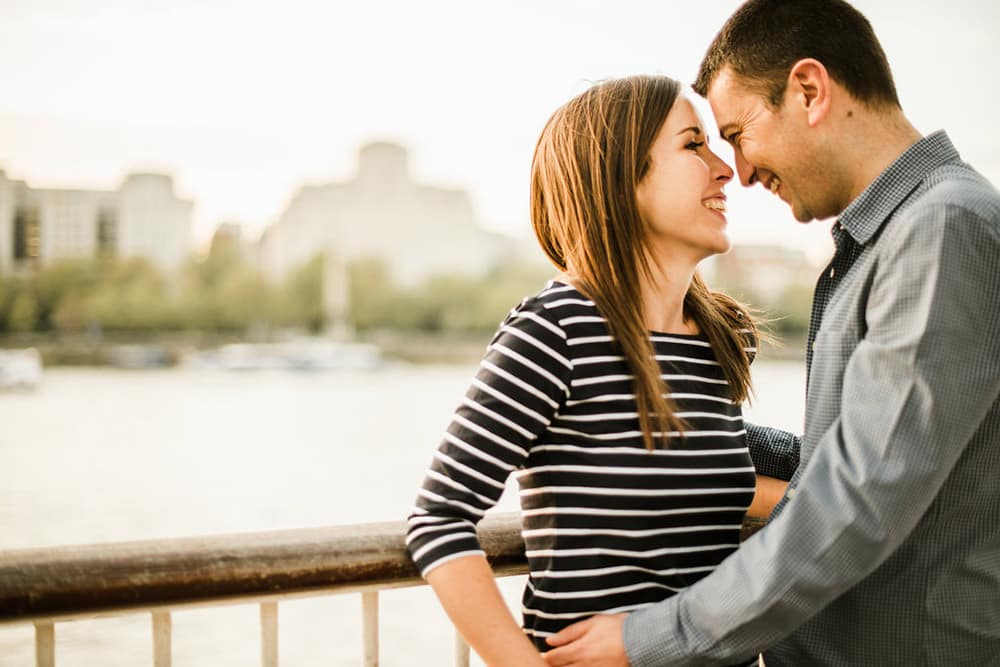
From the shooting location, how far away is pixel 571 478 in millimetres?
1218

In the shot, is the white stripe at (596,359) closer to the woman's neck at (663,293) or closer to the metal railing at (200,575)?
the woman's neck at (663,293)

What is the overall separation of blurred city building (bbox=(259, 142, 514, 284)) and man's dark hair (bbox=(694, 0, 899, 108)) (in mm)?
64061

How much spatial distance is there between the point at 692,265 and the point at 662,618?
576 mm

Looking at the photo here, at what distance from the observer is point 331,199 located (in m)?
68.8

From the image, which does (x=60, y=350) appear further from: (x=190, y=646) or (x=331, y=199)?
(x=190, y=646)

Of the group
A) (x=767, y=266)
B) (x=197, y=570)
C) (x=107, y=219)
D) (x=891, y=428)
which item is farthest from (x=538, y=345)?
(x=107, y=219)

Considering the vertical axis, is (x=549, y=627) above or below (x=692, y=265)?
below

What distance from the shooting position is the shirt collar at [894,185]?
1149mm

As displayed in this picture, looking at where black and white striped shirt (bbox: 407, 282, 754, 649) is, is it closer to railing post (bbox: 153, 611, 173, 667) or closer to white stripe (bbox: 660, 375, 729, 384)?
white stripe (bbox: 660, 375, 729, 384)

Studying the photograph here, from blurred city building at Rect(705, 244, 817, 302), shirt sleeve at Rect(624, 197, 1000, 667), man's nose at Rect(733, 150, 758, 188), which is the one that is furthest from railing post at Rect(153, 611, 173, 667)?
blurred city building at Rect(705, 244, 817, 302)

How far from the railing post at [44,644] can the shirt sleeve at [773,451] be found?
1.14 meters

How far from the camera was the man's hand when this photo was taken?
44.9 inches

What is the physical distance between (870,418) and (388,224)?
230 ft

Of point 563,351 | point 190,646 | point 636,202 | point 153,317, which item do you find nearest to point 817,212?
point 636,202
